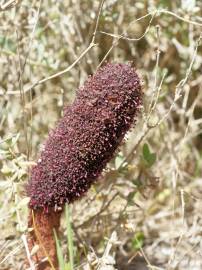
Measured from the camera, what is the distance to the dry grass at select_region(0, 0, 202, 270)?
2.11 metres

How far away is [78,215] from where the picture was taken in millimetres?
2342

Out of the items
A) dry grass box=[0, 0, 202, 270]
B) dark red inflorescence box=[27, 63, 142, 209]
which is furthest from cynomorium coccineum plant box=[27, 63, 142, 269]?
dry grass box=[0, 0, 202, 270]

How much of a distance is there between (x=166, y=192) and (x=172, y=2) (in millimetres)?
859

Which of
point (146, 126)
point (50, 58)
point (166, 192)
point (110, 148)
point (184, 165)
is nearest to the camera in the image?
point (110, 148)

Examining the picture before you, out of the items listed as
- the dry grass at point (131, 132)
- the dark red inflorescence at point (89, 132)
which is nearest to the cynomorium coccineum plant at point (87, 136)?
the dark red inflorescence at point (89, 132)

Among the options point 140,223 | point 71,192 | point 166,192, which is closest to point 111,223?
point 140,223

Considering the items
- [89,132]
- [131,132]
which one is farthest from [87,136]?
[131,132]

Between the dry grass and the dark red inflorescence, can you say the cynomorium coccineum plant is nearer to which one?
the dark red inflorescence

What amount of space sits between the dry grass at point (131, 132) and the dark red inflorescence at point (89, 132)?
0.53 feet

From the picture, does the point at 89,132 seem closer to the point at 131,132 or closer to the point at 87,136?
the point at 87,136

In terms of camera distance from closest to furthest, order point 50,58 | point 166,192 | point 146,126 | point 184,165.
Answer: point 146,126
point 50,58
point 166,192
point 184,165

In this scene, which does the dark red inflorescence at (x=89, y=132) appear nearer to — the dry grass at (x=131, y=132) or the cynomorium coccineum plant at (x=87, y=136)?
the cynomorium coccineum plant at (x=87, y=136)

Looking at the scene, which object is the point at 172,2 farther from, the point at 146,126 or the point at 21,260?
the point at 21,260

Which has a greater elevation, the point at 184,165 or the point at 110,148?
the point at 110,148
